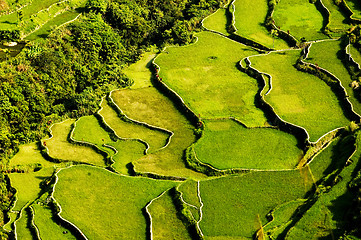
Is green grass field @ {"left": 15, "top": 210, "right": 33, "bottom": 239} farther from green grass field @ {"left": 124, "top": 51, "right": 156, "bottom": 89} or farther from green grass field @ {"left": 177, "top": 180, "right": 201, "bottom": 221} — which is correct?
green grass field @ {"left": 124, "top": 51, "right": 156, "bottom": 89}

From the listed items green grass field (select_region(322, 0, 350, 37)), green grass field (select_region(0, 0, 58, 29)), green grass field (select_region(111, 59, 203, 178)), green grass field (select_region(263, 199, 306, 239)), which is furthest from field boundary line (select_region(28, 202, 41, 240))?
green grass field (select_region(322, 0, 350, 37))

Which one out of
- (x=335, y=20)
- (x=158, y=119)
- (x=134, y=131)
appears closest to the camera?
(x=134, y=131)

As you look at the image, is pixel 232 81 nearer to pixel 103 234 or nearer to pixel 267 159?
pixel 267 159

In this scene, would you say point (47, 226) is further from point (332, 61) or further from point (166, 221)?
point (332, 61)

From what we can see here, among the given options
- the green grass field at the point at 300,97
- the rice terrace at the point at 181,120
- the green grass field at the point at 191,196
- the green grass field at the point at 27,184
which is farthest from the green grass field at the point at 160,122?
the green grass field at the point at 300,97

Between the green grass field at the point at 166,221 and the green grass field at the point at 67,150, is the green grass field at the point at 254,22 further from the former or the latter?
the green grass field at the point at 166,221

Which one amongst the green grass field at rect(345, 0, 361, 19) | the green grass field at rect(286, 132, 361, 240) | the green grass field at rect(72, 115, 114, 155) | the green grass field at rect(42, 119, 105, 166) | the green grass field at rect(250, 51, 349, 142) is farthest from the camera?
the green grass field at rect(345, 0, 361, 19)

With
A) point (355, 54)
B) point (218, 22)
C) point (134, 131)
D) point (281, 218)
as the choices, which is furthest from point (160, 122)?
point (218, 22)

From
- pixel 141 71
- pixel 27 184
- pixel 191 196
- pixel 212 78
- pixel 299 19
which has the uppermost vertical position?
pixel 299 19
